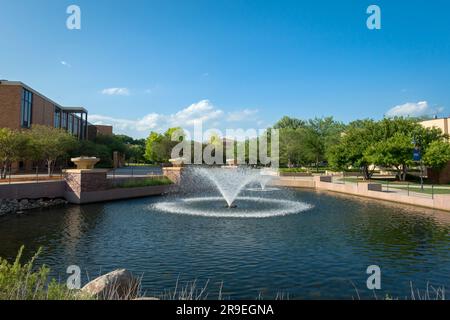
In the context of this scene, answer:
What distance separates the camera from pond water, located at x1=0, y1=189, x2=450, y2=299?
968cm

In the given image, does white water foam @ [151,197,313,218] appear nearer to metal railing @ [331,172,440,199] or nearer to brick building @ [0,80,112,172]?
metal railing @ [331,172,440,199]

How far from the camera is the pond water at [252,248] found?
9.68 meters

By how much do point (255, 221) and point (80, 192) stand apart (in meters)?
15.7

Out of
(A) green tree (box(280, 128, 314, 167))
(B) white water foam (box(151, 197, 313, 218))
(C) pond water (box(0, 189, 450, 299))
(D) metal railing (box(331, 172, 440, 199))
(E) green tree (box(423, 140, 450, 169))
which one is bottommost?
(C) pond water (box(0, 189, 450, 299))

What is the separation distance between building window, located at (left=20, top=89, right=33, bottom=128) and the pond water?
112ft

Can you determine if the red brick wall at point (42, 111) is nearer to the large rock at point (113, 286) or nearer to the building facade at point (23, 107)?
the building facade at point (23, 107)

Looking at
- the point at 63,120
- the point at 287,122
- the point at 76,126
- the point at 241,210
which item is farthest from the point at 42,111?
the point at 287,122

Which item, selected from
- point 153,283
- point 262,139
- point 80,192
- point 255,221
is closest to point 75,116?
point 262,139

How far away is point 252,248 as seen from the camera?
13172 millimetres

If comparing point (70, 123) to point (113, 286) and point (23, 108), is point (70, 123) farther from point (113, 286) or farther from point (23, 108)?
point (113, 286)

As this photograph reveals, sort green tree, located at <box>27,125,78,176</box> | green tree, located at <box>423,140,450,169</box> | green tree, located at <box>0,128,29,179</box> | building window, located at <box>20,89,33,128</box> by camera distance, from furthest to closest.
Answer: building window, located at <box>20,89,33,128</box>, green tree, located at <box>423,140,450,169</box>, green tree, located at <box>27,125,78,176</box>, green tree, located at <box>0,128,29,179</box>

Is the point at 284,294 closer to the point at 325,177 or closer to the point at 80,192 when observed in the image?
the point at 80,192

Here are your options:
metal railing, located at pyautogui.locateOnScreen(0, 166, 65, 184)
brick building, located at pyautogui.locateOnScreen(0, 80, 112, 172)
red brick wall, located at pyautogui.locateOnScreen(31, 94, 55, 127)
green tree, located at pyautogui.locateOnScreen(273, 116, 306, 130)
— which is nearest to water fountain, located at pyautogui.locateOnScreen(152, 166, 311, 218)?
metal railing, located at pyautogui.locateOnScreen(0, 166, 65, 184)

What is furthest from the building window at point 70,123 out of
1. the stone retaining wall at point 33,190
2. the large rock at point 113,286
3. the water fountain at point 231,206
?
the large rock at point 113,286
